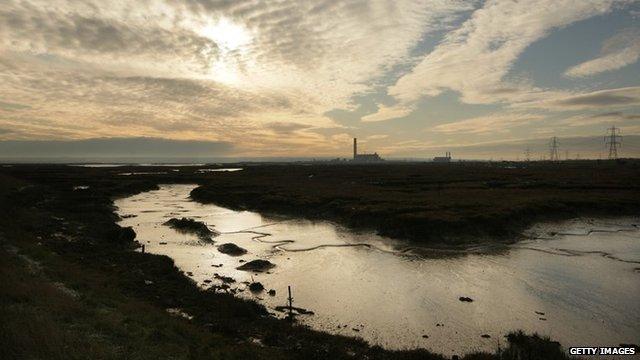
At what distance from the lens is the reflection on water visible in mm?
19641

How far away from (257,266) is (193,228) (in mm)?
19469

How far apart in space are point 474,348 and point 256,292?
13147 mm

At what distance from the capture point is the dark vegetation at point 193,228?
146 feet

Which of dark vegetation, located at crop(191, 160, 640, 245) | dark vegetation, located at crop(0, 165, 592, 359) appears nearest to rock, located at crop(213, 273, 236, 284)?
dark vegetation, located at crop(0, 165, 592, 359)

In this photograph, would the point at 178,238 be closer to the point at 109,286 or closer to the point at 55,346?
the point at 109,286

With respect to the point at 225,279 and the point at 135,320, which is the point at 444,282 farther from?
the point at 135,320

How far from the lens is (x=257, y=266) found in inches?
1214

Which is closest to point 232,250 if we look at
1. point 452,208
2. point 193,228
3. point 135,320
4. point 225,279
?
point 225,279

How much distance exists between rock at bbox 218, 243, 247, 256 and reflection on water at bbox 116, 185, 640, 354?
2.77 ft

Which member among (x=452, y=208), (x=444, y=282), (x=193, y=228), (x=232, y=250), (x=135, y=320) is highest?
(x=452, y=208)

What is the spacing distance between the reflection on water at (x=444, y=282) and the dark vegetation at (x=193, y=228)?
4.53ft

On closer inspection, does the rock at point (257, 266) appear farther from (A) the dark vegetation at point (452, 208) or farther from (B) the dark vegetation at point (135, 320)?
(A) the dark vegetation at point (452, 208)

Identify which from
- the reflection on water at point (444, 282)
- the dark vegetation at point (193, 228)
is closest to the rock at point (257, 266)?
the reflection on water at point (444, 282)

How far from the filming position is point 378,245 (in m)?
39.0
